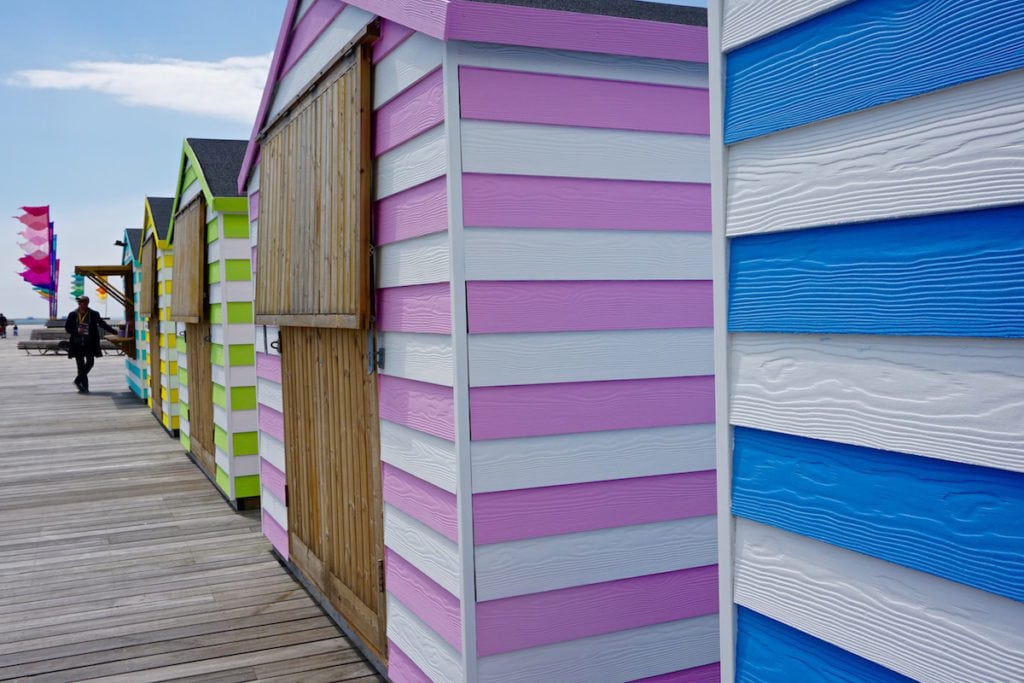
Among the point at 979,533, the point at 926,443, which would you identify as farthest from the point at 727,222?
the point at 979,533

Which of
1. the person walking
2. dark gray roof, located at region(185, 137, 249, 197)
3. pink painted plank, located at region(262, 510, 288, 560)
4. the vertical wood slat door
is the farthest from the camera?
the person walking

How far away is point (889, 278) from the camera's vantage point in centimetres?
144

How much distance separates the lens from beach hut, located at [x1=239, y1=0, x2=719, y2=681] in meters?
3.04

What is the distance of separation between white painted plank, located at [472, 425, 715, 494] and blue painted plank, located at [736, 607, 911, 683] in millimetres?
1363

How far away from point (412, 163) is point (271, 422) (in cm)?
330

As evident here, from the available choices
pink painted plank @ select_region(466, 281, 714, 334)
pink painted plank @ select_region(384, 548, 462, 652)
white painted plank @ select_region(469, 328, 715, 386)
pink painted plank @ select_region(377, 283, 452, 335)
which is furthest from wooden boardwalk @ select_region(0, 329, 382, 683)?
pink painted plank @ select_region(466, 281, 714, 334)

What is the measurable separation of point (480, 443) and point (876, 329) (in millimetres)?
1771

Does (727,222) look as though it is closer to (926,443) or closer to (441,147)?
(926,443)

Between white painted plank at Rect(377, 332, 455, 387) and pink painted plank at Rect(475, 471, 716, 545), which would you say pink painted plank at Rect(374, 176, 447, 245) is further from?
pink painted plank at Rect(475, 471, 716, 545)

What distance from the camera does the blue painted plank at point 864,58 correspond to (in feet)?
4.19

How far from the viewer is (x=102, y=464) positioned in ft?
33.3

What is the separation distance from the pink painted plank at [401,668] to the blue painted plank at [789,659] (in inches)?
74.0

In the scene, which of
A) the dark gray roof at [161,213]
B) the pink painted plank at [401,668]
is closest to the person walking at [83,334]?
the dark gray roof at [161,213]

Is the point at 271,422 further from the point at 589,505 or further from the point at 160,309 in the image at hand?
the point at 160,309
